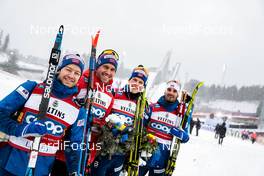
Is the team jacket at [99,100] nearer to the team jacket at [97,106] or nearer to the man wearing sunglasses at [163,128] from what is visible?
the team jacket at [97,106]

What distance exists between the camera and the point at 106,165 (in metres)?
4.15

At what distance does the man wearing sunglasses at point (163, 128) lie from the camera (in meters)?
4.82

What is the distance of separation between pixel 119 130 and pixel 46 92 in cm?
159

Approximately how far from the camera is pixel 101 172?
4.12 meters

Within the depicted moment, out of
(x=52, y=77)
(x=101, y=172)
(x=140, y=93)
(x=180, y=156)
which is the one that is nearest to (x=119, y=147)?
(x=101, y=172)

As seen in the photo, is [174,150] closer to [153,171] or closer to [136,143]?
[153,171]

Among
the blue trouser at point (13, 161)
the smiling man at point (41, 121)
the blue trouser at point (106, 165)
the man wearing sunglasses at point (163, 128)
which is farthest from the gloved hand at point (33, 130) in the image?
the man wearing sunglasses at point (163, 128)

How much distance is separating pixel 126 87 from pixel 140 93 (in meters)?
0.29

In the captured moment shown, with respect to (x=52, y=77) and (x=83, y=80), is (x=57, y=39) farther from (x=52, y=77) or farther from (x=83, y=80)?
(x=83, y=80)

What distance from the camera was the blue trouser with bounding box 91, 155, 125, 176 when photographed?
4.14 meters

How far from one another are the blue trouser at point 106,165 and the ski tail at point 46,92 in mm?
1591

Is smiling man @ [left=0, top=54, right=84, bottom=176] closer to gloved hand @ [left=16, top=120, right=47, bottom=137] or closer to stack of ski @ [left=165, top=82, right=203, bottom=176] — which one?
gloved hand @ [left=16, top=120, right=47, bottom=137]

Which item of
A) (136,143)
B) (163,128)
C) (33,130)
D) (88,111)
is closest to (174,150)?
(163,128)

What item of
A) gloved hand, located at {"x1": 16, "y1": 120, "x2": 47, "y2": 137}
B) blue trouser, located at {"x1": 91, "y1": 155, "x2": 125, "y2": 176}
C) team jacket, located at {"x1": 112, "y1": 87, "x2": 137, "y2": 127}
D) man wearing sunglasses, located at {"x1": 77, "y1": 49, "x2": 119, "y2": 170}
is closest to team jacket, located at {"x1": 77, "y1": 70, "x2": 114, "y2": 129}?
man wearing sunglasses, located at {"x1": 77, "y1": 49, "x2": 119, "y2": 170}
